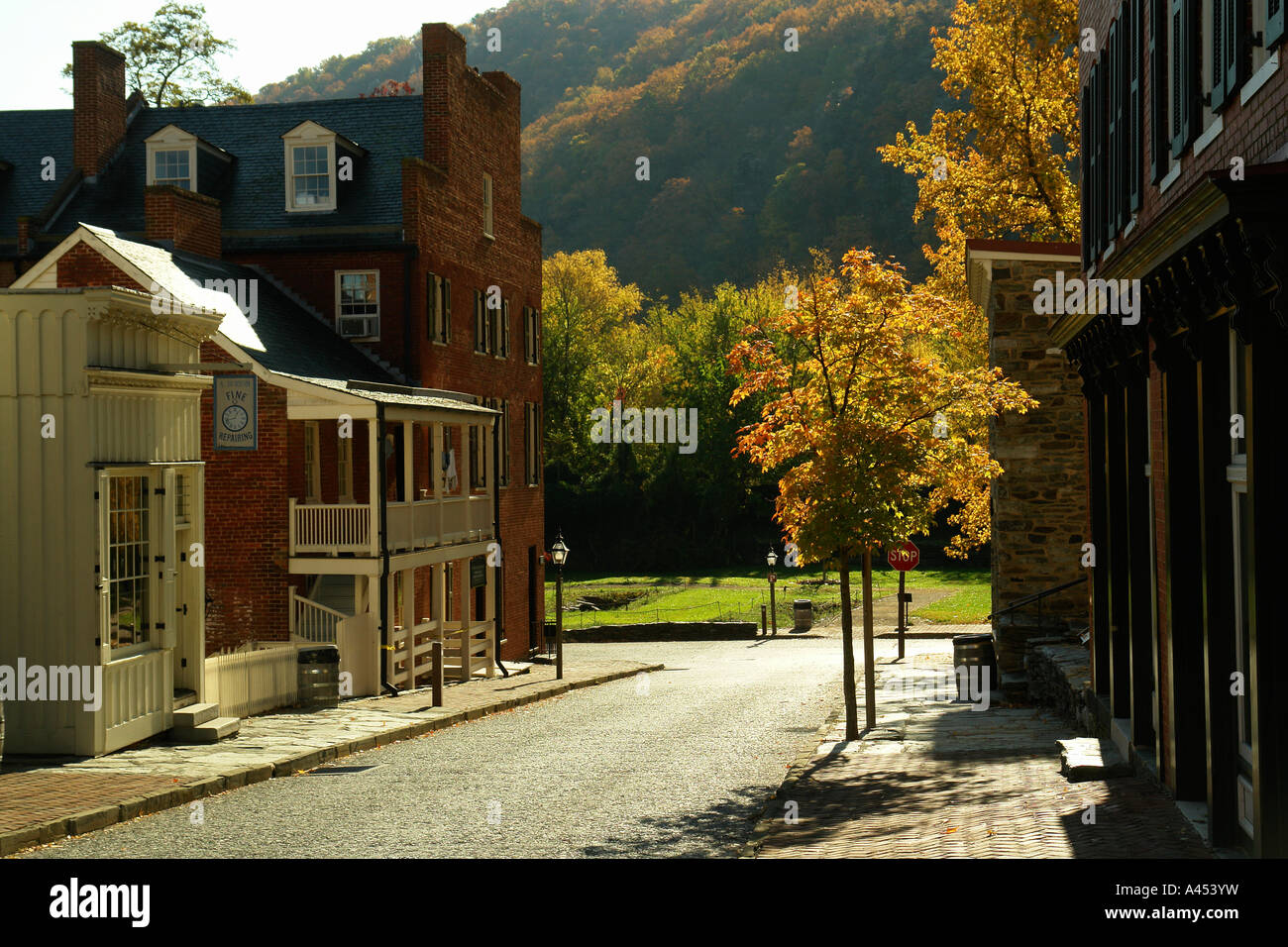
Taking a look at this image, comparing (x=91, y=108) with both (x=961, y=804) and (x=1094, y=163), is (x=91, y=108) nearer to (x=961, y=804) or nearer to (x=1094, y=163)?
(x=1094, y=163)

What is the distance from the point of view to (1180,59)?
33.3 feet

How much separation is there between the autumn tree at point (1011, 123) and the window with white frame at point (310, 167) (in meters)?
12.9

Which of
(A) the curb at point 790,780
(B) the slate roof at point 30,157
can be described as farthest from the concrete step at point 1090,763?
(B) the slate roof at point 30,157

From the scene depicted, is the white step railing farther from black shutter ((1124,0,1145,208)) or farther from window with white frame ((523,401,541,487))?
black shutter ((1124,0,1145,208))

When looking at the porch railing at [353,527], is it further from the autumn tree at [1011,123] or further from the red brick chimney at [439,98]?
the autumn tree at [1011,123]

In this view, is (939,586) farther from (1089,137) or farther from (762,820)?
(762,820)

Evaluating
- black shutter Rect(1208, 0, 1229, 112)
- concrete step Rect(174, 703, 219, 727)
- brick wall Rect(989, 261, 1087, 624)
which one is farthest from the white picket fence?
black shutter Rect(1208, 0, 1229, 112)

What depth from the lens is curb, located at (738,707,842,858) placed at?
9.73 metres

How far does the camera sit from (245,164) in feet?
107

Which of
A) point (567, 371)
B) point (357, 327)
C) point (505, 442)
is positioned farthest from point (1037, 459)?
point (567, 371)

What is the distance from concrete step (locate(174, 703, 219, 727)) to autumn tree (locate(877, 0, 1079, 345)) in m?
19.2

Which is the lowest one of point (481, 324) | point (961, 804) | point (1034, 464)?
point (961, 804)

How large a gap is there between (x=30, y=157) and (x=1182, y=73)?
31402 millimetres

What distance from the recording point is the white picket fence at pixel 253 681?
16922mm
